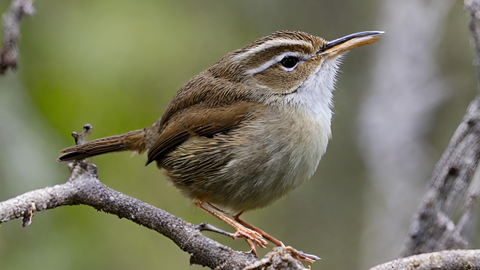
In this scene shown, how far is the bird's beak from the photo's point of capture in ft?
11.8

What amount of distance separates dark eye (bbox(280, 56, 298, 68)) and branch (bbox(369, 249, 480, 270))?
1.85 meters

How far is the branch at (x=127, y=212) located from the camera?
8.70 ft

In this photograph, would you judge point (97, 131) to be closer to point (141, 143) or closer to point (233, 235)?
point (141, 143)

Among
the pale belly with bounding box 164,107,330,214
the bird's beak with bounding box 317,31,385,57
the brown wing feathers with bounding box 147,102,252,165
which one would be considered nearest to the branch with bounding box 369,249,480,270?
the pale belly with bounding box 164,107,330,214

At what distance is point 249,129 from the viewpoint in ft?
11.3

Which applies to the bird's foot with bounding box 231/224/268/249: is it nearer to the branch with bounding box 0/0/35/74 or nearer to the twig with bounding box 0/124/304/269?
the twig with bounding box 0/124/304/269

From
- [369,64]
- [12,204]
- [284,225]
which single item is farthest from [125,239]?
[369,64]

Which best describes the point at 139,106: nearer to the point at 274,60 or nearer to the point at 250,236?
the point at 274,60

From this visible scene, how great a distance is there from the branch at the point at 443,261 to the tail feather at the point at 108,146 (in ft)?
7.34

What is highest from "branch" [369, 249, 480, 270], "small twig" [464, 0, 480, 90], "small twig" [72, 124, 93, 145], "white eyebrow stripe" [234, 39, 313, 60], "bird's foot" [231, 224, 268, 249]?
"white eyebrow stripe" [234, 39, 313, 60]

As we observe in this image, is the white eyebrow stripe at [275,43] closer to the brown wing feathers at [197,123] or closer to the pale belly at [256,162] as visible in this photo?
the brown wing feathers at [197,123]

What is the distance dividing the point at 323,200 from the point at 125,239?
341 centimetres

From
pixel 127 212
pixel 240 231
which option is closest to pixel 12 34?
pixel 127 212

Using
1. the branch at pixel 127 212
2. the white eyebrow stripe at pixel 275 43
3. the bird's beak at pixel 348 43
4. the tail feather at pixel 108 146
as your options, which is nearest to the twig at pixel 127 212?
the branch at pixel 127 212
